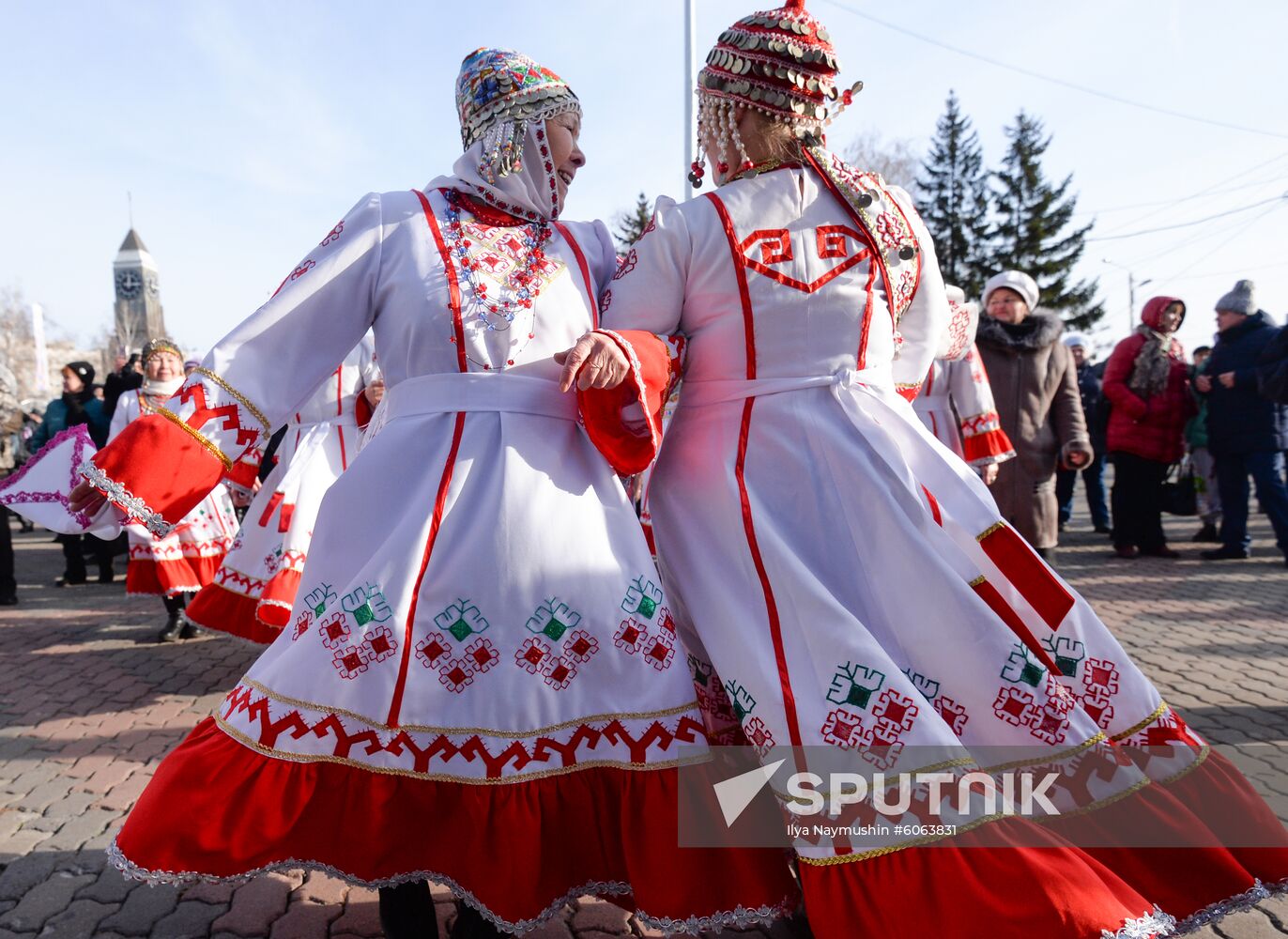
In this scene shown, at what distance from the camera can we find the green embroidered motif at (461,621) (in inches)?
66.6

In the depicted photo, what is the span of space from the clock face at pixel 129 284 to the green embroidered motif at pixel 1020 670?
87.0 m

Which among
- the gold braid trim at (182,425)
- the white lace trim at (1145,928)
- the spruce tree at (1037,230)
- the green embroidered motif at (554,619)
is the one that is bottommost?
the white lace trim at (1145,928)

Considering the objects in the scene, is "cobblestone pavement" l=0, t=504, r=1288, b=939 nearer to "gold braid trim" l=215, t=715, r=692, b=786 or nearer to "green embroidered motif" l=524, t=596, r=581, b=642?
"gold braid trim" l=215, t=715, r=692, b=786

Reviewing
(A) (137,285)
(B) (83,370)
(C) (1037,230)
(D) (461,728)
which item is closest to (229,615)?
(D) (461,728)

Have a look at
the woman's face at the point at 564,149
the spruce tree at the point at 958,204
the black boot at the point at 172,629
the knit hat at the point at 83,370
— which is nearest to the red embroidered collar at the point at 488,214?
the woman's face at the point at 564,149

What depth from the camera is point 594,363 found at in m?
1.77

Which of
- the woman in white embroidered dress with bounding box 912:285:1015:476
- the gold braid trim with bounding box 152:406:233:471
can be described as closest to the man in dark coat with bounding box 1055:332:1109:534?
the woman in white embroidered dress with bounding box 912:285:1015:476

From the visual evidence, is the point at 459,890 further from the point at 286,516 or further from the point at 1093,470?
the point at 1093,470

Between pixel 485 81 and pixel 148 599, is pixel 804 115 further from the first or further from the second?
pixel 148 599

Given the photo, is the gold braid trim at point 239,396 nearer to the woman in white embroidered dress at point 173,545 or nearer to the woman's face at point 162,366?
the woman in white embroidered dress at point 173,545

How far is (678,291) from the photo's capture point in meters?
1.99

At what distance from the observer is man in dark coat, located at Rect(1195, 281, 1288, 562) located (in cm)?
670

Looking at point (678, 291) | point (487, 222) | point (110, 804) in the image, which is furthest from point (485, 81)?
point (110, 804)

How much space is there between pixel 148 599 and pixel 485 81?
6443 millimetres
